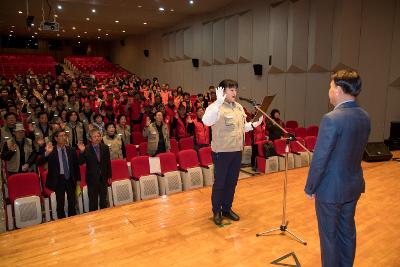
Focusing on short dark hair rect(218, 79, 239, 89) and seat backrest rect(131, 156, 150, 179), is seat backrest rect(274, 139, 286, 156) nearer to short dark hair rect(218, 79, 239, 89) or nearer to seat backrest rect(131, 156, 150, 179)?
seat backrest rect(131, 156, 150, 179)

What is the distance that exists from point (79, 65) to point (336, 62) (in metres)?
17.4

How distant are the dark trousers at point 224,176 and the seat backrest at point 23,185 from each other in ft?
7.80

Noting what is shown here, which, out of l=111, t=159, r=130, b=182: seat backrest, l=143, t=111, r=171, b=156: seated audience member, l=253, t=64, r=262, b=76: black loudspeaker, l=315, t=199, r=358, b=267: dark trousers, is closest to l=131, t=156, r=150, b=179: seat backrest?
l=111, t=159, r=130, b=182: seat backrest

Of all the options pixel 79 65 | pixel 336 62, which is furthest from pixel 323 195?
pixel 79 65

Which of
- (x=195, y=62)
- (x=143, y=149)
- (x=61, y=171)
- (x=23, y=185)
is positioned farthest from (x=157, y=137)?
(x=195, y=62)

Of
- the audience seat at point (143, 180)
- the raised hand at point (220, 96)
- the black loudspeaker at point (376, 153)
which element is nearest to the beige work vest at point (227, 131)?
the raised hand at point (220, 96)

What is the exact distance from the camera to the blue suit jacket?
195cm

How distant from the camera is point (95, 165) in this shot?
4.08 m

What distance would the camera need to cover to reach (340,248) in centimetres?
219

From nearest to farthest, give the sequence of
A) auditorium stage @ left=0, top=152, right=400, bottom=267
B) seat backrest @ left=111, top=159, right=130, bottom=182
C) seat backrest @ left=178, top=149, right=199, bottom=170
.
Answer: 1. auditorium stage @ left=0, top=152, right=400, bottom=267
2. seat backrest @ left=111, top=159, right=130, bottom=182
3. seat backrest @ left=178, top=149, right=199, bottom=170

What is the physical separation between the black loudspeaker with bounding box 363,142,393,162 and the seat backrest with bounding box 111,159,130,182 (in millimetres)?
4264

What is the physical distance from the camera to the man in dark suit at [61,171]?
3924 millimetres

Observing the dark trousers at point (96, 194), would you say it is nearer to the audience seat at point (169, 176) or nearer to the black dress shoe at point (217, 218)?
the audience seat at point (169, 176)

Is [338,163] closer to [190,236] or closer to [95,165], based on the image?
[190,236]
